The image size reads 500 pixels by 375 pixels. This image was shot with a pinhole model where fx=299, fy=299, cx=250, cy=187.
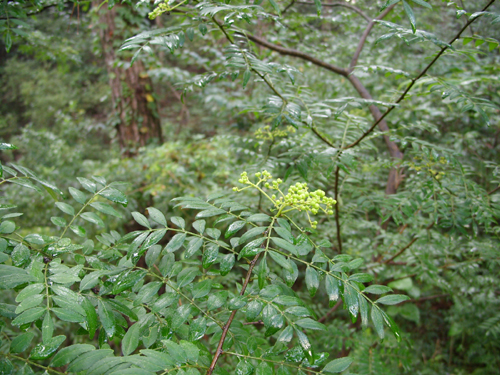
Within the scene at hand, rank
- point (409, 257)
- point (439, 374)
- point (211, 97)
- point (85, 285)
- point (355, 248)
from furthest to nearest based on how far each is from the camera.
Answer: point (211, 97)
point (439, 374)
point (355, 248)
point (409, 257)
point (85, 285)

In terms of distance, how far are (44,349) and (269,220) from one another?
47 centimetres

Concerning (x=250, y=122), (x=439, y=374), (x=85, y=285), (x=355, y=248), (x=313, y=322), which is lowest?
(x=439, y=374)

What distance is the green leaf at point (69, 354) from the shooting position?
51 cm

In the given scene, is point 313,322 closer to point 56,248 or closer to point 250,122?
point 56,248

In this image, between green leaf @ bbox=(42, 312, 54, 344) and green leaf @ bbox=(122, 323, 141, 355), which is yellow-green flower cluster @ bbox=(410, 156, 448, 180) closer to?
green leaf @ bbox=(122, 323, 141, 355)

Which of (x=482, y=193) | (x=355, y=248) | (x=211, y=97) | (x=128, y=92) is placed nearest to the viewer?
(x=482, y=193)

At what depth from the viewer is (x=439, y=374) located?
7.89 feet

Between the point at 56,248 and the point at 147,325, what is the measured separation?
0.27 metres

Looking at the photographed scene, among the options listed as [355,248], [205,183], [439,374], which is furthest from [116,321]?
[439,374]

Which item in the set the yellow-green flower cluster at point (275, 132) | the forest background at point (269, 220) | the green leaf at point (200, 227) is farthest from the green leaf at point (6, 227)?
the yellow-green flower cluster at point (275, 132)

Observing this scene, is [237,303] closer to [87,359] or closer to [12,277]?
[87,359]

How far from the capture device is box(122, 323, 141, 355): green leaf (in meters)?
0.57

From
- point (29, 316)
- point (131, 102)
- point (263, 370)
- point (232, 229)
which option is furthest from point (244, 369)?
point (131, 102)

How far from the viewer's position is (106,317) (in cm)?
60
